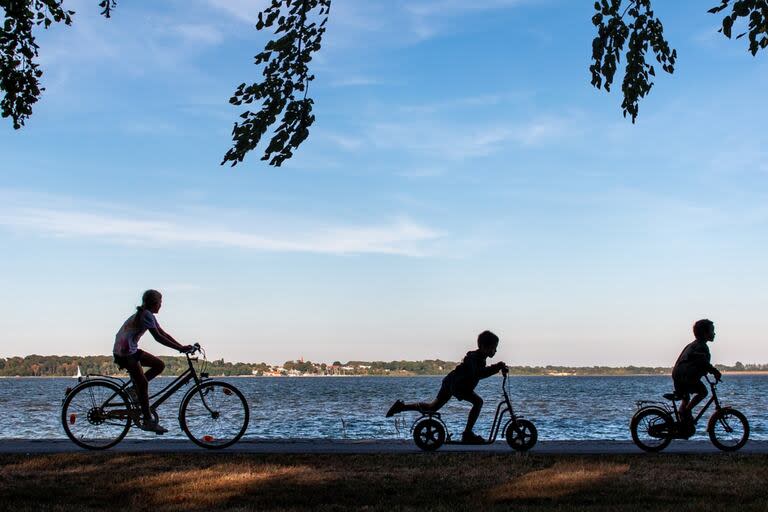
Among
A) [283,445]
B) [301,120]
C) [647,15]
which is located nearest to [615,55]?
[647,15]

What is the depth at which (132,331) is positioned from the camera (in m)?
10.4

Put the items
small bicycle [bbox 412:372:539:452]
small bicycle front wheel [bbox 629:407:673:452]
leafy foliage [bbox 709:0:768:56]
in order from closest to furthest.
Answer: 1. leafy foliage [bbox 709:0:768:56]
2. small bicycle [bbox 412:372:539:452]
3. small bicycle front wheel [bbox 629:407:673:452]

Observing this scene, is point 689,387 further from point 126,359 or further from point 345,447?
point 126,359

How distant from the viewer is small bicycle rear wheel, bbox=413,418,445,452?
11.1 metres

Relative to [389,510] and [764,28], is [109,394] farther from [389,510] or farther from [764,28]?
[764,28]

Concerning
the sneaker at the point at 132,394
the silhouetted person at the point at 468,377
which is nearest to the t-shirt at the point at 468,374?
the silhouetted person at the point at 468,377

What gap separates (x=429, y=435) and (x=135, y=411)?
12.8 feet

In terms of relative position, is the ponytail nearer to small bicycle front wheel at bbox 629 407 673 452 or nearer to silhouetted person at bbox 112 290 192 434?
silhouetted person at bbox 112 290 192 434

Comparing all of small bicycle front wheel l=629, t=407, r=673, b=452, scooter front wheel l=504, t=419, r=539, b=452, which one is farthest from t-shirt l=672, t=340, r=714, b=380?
scooter front wheel l=504, t=419, r=539, b=452

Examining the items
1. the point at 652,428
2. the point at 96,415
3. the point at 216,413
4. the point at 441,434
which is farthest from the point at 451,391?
the point at 96,415

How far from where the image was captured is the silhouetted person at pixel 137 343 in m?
10.4

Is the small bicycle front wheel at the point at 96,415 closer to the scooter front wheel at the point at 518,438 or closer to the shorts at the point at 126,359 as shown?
the shorts at the point at 126,359

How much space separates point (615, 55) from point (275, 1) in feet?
11.1

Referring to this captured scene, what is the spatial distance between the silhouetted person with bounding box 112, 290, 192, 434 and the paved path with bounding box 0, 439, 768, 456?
92 centimetres
